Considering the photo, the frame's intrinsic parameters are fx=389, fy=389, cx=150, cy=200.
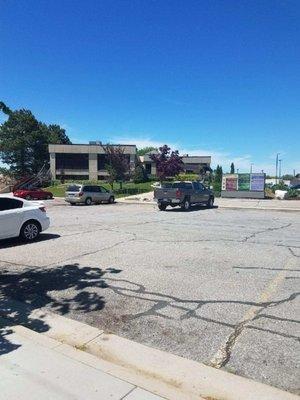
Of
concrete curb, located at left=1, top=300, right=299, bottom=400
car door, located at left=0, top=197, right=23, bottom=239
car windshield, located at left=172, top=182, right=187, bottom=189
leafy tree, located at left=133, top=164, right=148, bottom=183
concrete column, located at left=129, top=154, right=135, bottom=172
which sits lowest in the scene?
concrete curb, located at left=1, top=300, right=299, bottom=400

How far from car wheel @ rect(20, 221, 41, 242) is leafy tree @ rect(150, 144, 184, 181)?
42.1 m

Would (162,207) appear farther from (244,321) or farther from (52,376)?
(52,376)

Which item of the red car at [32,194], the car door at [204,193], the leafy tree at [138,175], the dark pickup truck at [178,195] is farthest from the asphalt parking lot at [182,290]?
the leafy tree at [138,175]

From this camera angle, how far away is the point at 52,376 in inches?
157

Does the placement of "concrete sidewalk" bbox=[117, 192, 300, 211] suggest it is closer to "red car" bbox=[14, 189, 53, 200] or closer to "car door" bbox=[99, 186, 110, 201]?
"car door" bbox=[99, 186, 110, 201]

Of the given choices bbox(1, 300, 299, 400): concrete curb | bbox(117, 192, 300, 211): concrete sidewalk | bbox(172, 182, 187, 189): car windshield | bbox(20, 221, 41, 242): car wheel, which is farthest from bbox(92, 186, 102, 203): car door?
bbox(1, 300, 299, 400): concrete curb

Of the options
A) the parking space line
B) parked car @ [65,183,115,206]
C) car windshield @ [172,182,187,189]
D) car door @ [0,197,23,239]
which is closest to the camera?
the parking space line

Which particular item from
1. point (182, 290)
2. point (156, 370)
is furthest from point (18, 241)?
point (156, 370)

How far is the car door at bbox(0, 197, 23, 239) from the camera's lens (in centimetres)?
1146

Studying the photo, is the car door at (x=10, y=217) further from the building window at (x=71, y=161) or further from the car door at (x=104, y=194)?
the building window at (x=71, y=161)

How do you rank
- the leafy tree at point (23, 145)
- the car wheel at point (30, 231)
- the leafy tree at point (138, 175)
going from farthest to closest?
the leafy tree at point (23, 145) < the leafy tree at point (138, 175) < the car wheel at point (30, 231)

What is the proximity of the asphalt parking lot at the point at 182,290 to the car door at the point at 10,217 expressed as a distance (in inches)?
15.7

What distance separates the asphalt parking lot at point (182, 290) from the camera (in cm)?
472

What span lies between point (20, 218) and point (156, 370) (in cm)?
885
